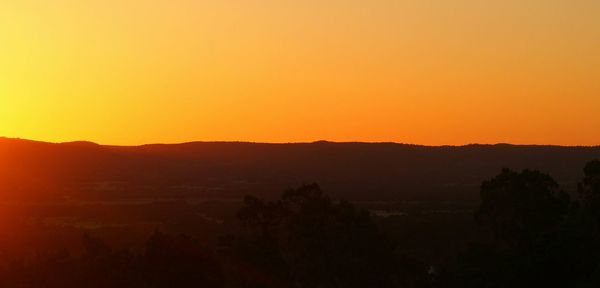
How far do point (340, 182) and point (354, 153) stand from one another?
40.6 metres

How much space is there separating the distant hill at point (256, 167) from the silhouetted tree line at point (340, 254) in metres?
82.3

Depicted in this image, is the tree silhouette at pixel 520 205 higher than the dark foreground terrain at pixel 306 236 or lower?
higher

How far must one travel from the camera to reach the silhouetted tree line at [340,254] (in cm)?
2698

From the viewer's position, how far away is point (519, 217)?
33.7 m

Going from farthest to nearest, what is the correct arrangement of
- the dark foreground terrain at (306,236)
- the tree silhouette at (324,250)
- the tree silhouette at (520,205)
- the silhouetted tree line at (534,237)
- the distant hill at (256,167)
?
1. the distant hill at (256,167)
2. the tree silhouette at (520,205)
3. the tree silhouette at (324,250)
4. the dark foreground terrain at (306,236)
5. the silhouetted tree line at (534,237)

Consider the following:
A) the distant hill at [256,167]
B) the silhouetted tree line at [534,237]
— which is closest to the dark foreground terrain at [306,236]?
the silhouetted tree line at [534,237]

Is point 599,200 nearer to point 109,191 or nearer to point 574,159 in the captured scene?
point 109,191

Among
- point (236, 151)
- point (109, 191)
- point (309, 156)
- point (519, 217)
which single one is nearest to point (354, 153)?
point (309, 156)

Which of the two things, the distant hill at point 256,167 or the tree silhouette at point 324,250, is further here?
the distant hill at point 256,167

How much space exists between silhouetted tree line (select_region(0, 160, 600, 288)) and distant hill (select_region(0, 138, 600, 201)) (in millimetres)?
82252

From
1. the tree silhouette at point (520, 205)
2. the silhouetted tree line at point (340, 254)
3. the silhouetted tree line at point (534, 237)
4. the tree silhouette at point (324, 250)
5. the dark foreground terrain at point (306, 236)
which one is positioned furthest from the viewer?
the tree silhouette at point (520, 205)

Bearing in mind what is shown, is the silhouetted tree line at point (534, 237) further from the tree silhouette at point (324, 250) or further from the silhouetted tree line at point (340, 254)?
the tree silhouette at point (324, 250)

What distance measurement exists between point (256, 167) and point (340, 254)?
149 metres

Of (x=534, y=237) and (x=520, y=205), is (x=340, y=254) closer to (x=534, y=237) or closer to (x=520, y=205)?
(x=534, y=237)
